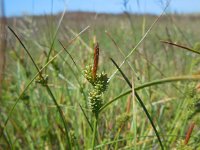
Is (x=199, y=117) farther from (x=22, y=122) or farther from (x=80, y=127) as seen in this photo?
(x=22, y=122)

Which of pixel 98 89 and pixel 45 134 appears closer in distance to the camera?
pixel 98 89

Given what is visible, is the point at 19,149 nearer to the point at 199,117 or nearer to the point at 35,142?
the point at 35,142

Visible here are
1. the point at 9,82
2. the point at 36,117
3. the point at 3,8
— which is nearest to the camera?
the point at 3,8

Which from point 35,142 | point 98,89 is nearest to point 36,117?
point 35,142

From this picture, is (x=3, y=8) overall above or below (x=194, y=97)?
above

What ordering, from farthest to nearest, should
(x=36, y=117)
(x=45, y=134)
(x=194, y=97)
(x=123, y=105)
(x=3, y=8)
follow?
(x=123, y=105)
(x=36, y=117)
(x=45, y=134)
(x=194, y=97)
(x=3, y=8)

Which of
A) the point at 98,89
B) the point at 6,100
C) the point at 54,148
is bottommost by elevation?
the point at 54,148
